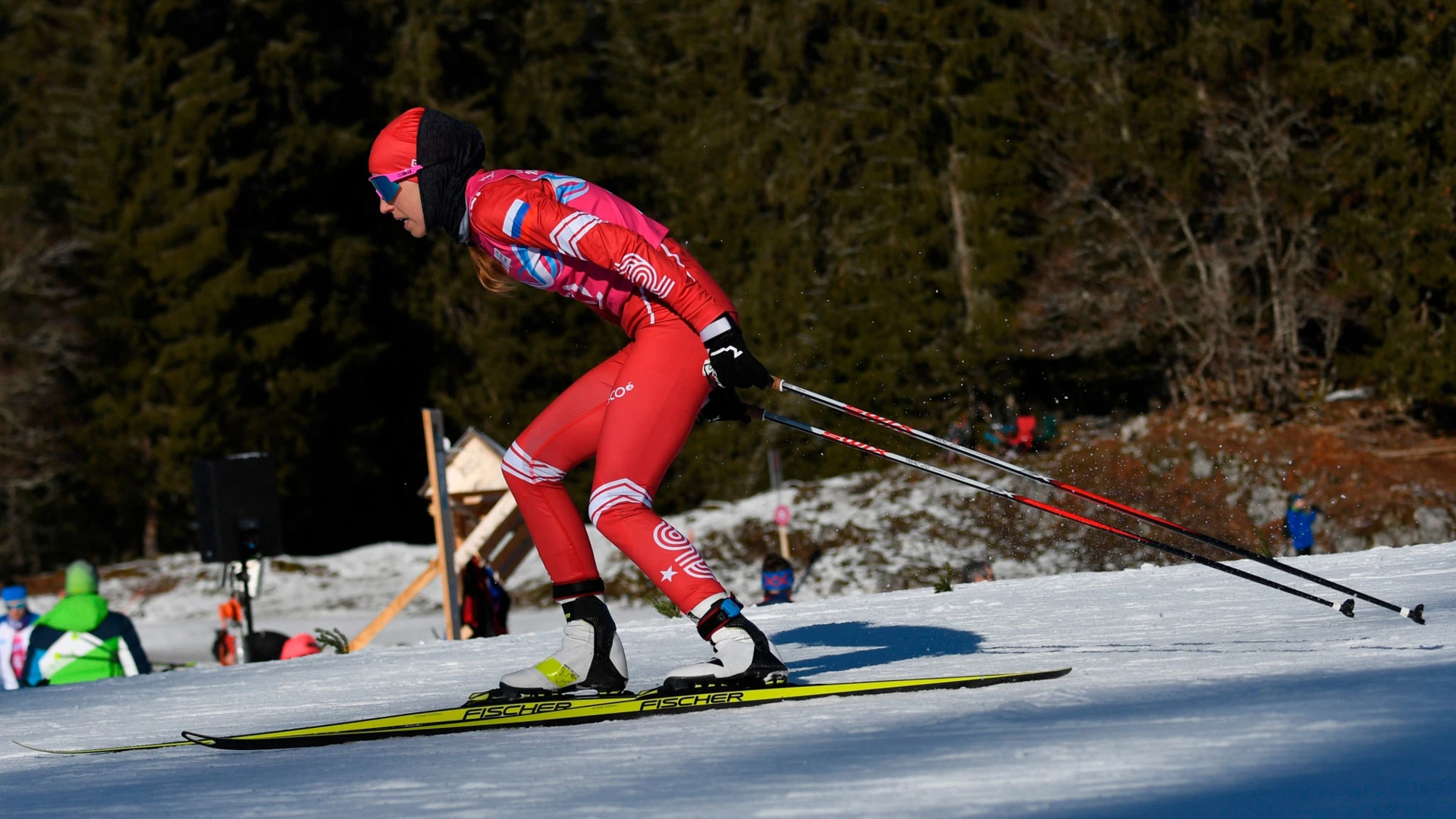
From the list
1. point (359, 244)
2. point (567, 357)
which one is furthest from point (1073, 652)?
point (359, 244)

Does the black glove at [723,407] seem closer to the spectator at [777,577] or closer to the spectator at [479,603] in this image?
the spectator at [777,577]

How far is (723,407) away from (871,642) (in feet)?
3.76

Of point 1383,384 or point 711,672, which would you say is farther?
point 1383,384

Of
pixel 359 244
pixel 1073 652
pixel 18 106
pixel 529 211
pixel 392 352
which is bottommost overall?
pixel 1073 652

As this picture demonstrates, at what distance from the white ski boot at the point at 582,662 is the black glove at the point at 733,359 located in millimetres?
721

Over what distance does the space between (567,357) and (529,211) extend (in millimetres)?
26564

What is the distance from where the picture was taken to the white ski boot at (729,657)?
124 inches

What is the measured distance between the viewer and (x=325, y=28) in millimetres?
31859

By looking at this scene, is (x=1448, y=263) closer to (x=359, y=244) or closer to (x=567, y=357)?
(x=567, y=357)

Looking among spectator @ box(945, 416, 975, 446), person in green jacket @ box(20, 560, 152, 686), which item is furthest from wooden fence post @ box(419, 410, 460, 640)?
spectator @ box(945, 416, 975, 446)

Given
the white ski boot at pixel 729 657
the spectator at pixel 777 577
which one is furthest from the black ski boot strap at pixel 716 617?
the spectator at pixel 777 577

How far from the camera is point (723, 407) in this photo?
11.4 feet

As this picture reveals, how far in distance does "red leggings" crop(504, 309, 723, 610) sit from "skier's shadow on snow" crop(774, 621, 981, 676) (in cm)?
60

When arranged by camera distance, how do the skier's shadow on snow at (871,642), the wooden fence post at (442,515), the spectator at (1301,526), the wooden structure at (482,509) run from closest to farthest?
the skier's shadow on snow at (871,642), the wooden fence post at (442,515), the wooden structure at (482,509), the spectator at (1301,526)
